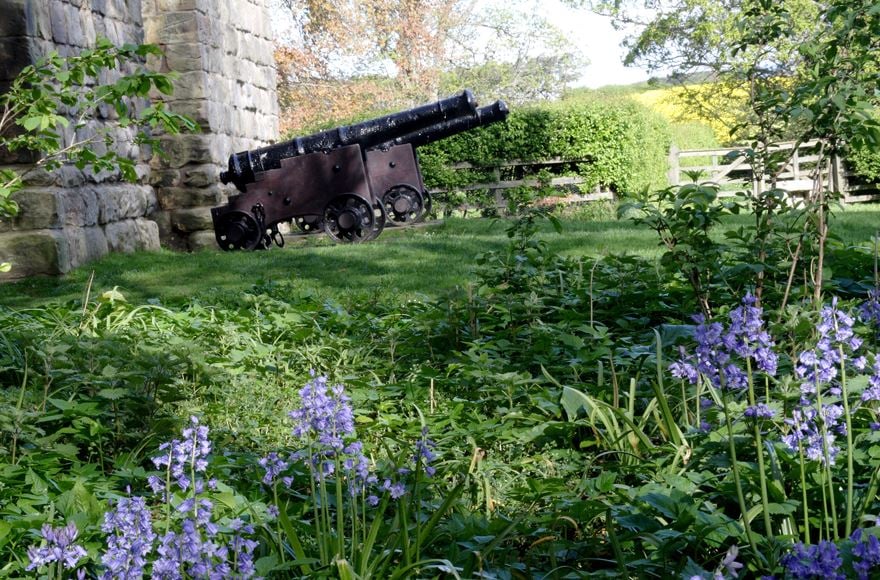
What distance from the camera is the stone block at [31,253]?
8.48 meters

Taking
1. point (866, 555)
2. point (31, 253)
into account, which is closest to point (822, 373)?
point (866, 555)

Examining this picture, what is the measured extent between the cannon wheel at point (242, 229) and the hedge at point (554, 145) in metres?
5.91

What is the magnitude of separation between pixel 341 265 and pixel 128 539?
7.23m

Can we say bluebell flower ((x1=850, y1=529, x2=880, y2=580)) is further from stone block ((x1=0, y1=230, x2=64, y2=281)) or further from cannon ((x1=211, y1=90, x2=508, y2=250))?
cannon ((x1=211, y1=90, x2=508, y2=250))

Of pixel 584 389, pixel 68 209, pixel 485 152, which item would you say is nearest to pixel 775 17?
pixel 584 389

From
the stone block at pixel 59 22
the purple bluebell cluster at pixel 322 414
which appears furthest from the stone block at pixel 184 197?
the purple bluebell cluster at pixel 322 414

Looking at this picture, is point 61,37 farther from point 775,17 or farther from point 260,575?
point 260,575

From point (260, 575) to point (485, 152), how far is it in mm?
15472

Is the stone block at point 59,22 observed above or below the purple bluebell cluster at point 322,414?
above

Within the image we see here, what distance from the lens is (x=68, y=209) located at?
29.8ft

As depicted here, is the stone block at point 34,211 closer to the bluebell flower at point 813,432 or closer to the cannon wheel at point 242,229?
the cannon wheel at point 242,229

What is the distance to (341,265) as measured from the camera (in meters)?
9.08

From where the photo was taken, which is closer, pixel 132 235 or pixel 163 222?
pixel 132 235

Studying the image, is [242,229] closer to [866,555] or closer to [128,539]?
[128,539]
